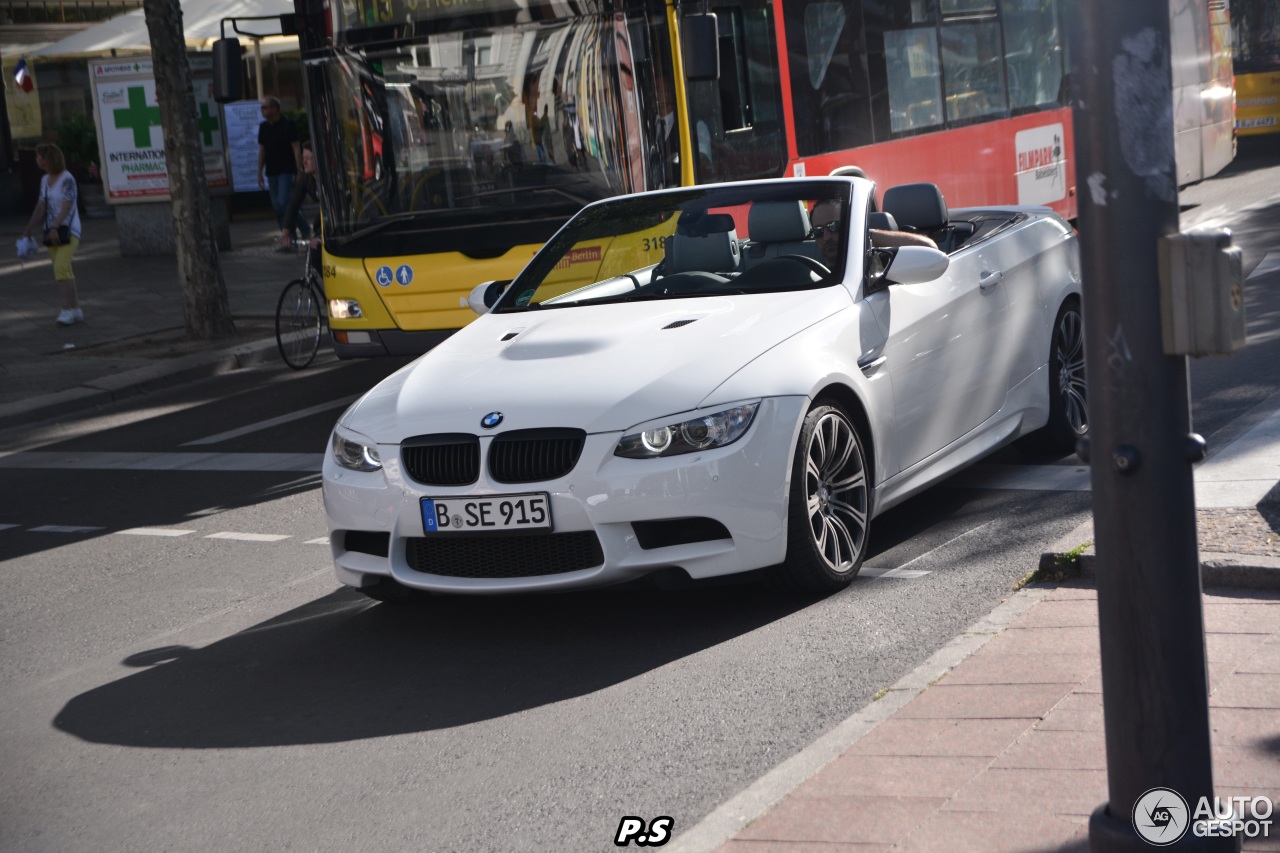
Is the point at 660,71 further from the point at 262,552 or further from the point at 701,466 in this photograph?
the point at 701,466

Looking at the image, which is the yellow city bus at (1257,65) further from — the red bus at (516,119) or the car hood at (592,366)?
the car hood at (592,366)

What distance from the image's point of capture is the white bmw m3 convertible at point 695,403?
5.23m

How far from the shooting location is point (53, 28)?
31781 millimetres

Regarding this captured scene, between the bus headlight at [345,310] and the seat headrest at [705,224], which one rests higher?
the seat headrest at [705,224]

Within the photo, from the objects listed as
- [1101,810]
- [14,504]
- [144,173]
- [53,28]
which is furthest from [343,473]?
[53,28]

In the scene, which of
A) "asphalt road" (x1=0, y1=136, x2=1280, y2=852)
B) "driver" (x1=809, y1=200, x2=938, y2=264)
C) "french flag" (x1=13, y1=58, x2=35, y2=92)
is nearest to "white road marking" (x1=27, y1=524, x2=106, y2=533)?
"asphalt road" (x1=0, y1=136, x2=1280, y2=852)

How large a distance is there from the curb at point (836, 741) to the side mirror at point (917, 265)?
4.92ft

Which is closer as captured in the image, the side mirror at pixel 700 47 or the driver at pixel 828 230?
the driver at pixel 828 230

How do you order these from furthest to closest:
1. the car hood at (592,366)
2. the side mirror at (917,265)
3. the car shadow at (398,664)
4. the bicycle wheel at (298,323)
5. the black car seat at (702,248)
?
the bicycle wheel at (298,323) < the black car seat at (702,248) < the side mirror at (917,265) < the car hood at (592,366) < the car shadow at (398,664)

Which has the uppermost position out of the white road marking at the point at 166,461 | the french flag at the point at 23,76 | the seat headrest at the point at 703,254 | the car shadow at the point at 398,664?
the french flag at the point at 23,76

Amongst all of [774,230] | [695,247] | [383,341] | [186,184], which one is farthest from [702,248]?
[186,184]

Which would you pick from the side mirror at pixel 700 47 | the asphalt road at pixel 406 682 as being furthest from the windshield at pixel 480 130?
the asphalt road at pixel 406 682

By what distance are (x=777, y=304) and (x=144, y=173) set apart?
1656cm

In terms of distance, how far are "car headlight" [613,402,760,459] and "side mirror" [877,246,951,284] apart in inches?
49.4
